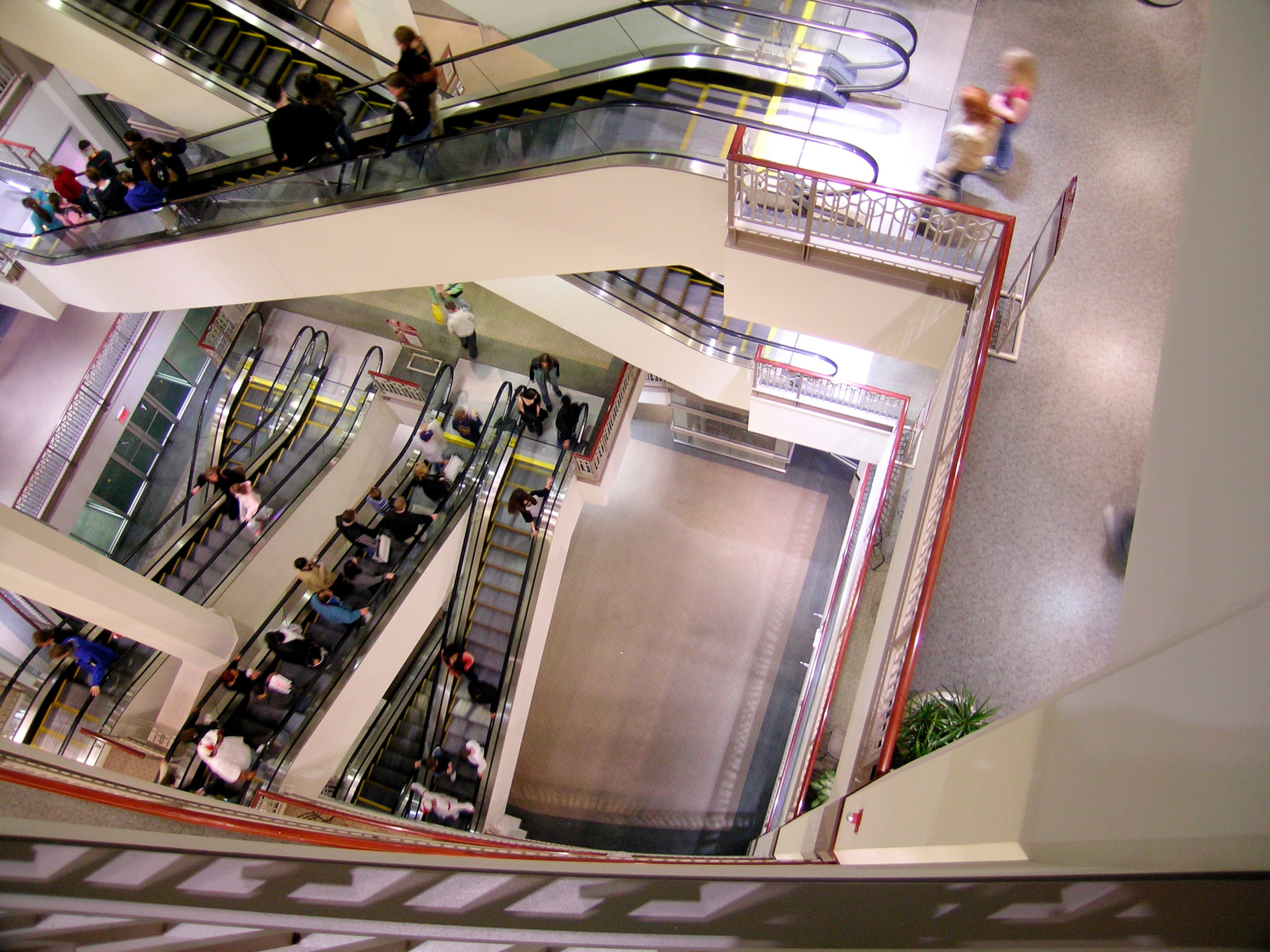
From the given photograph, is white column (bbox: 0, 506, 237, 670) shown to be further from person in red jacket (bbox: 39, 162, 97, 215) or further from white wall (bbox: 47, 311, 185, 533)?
person in red jacket (bbox: 39, 162, 97, 215)

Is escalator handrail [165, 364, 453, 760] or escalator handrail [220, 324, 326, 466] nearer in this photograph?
escalator handrail [165, 364, 453, 760]

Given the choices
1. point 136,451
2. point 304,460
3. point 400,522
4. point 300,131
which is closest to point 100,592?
point 400,522

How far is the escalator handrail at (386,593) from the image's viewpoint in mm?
7918

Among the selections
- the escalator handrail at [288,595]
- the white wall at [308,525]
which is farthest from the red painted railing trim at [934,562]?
the white wall at [308,525]

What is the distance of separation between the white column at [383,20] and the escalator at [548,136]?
1.11 metres

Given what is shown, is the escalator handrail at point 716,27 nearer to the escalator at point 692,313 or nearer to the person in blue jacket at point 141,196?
the escalator at point 692,313

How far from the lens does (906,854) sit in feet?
11.2

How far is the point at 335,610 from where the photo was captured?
860 centimetres

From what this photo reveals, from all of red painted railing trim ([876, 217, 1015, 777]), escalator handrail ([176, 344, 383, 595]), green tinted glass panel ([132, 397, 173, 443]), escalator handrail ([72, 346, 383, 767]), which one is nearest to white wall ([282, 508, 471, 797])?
escalator handrail ([72, 346, 383, 767])

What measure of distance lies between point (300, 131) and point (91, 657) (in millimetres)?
6380

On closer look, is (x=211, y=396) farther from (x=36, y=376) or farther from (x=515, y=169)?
(x=515, y=169)

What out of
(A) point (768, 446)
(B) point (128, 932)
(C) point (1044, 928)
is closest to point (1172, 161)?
(A) point (768, 446)

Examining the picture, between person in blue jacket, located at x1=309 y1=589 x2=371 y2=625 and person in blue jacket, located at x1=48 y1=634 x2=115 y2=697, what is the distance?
7.70ft

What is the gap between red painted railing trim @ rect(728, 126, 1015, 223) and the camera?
15.7 feet
